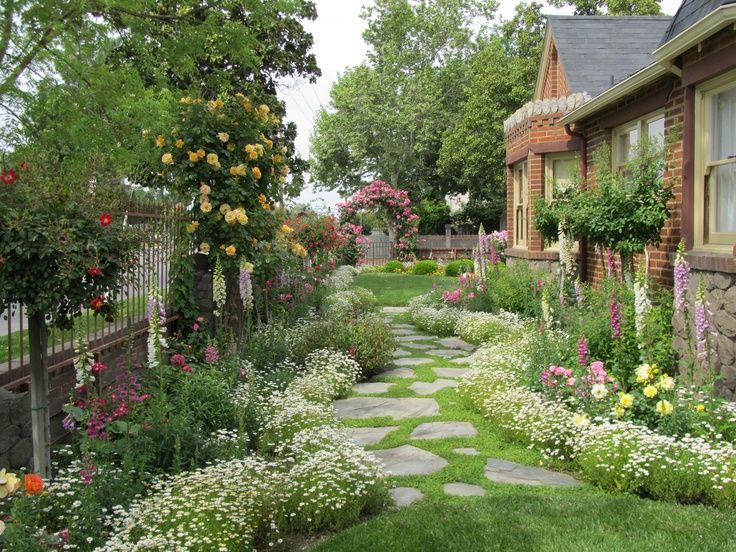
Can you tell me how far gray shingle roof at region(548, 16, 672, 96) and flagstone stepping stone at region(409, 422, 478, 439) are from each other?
23.9ft

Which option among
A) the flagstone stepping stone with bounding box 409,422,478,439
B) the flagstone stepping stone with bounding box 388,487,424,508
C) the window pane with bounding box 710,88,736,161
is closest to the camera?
the flagstone stepping stone with bounding box 388,487,424,508

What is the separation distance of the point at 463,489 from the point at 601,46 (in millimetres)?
10136

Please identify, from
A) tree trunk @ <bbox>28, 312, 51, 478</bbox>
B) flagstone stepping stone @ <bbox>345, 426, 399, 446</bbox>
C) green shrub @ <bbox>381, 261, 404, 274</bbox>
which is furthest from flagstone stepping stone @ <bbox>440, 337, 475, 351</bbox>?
green shrub @ <bbox>381, 261, 404, 274</bbox>

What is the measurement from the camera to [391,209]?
2595cm

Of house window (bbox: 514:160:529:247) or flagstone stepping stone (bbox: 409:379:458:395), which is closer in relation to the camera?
flagstone stepping stone (bbox: 409:379:458:395)

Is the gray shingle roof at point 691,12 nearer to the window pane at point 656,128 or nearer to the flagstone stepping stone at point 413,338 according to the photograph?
the window pane at point 656,128

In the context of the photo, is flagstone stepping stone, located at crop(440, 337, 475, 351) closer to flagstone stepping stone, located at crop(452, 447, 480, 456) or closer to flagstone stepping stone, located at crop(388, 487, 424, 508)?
flagstone stepping stone, located at crop(452, 447, 480, 456)

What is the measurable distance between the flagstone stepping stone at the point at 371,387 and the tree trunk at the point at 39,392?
376 centimetres

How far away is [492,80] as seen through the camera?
2947 centimetres

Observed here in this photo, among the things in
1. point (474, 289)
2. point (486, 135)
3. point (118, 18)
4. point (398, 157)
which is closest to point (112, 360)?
point (118, 18)

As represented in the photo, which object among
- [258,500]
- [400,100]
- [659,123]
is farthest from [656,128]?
[400,100]

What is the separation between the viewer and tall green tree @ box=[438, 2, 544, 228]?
28953mm

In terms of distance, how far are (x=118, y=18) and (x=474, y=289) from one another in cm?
720

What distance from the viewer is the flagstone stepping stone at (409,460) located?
14.9ft
